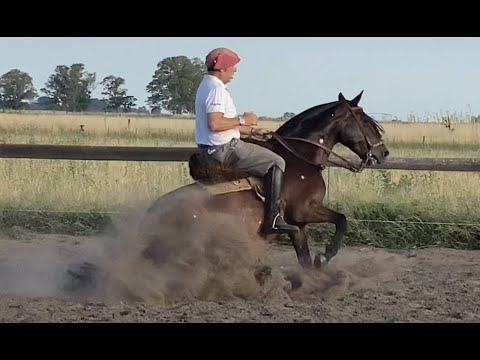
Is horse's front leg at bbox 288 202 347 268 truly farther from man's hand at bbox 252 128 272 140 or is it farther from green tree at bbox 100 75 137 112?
green tree at bbox 100 75 137 112

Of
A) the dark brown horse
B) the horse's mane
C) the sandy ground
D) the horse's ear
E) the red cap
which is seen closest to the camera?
the sandy ground

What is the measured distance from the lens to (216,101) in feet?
20.8

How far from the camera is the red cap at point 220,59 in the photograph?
6.43m

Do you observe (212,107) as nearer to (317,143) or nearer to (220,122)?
(220,122)

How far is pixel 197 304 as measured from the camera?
245 inches

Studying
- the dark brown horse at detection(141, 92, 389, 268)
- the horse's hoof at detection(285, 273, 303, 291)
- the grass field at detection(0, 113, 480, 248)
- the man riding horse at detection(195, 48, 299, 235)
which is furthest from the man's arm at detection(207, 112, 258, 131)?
the grass field at detection(0, 113, 480, 248)

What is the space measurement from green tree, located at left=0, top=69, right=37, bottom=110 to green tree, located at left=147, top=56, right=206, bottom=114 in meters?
8.71

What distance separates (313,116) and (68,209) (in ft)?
16.7

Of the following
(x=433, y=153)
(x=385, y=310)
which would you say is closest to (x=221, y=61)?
(x=385, y=310)

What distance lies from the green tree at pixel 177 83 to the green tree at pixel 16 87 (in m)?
8.71

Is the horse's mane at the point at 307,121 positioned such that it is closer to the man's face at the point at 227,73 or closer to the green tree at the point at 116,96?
the man's face at the point at 227,73

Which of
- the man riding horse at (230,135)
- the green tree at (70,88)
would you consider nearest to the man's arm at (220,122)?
the man riding horse at (230,135)

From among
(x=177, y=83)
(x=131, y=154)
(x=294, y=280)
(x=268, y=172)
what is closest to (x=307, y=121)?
(x=268, y=172)

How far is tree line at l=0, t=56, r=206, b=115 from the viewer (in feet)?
72.5
